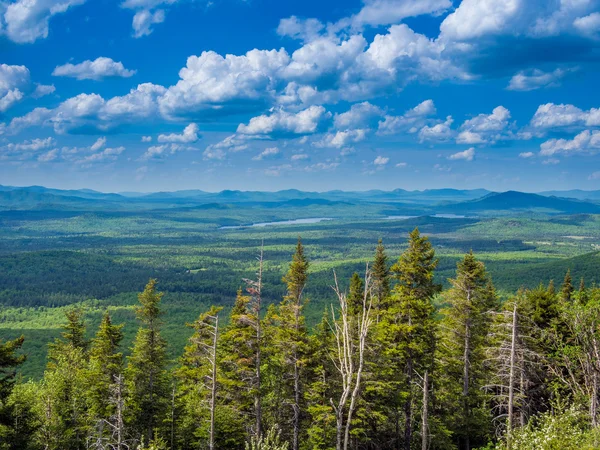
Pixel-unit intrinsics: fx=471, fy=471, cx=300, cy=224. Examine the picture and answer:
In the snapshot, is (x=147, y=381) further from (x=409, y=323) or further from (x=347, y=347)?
(x=347, y=347)

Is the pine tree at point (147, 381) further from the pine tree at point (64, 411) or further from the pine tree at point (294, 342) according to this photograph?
the pine tree at point (294, 342)

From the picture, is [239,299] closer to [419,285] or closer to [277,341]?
[277,341]

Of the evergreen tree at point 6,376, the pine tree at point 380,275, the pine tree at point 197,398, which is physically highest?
the pine tree at point 380,275

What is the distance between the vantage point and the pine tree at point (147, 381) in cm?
3584

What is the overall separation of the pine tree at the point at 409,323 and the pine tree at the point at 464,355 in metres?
3.15

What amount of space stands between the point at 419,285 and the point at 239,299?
42.5 ft

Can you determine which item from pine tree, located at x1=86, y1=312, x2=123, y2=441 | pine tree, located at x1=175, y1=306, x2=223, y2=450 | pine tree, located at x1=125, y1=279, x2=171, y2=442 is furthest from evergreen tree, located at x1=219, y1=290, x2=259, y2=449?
pine tree, located at x1=86, y1=312, x2=123, y2=441

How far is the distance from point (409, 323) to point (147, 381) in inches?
820

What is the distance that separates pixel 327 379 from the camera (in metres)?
28.3

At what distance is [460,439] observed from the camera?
3603 cm

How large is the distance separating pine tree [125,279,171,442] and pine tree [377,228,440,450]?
18.1 m

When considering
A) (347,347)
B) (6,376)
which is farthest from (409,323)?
(6,376)

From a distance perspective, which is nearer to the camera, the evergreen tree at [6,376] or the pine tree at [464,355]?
the evergreen tree at [6,376]

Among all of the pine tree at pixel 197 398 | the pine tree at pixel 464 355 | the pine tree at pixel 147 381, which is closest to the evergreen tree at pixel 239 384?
the pine tree at pixel 197 398
